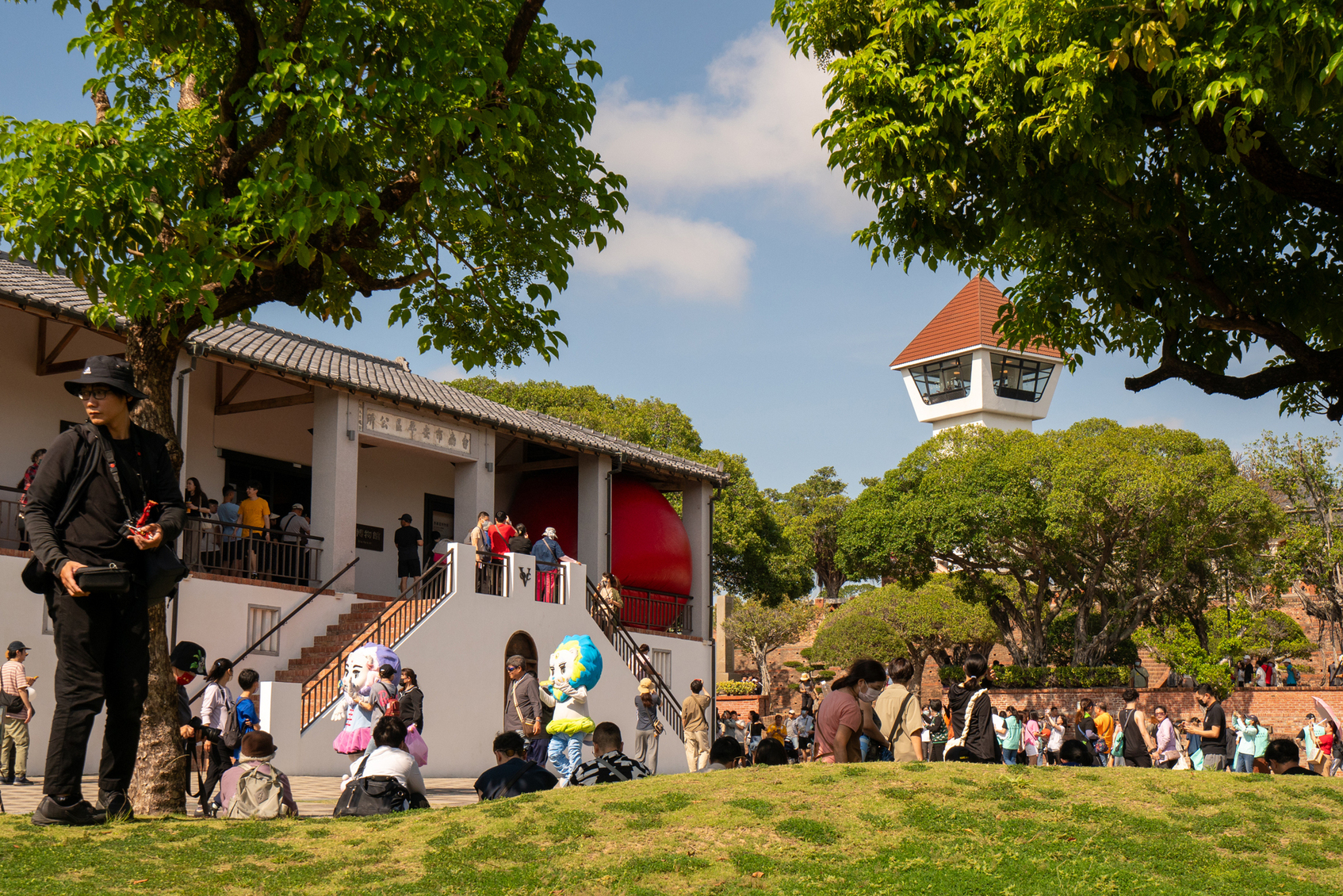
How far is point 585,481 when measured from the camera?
945 inches

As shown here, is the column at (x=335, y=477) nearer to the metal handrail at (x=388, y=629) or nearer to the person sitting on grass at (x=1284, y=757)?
the metal handrail at (x=388, y=629)

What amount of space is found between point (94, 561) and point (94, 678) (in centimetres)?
53

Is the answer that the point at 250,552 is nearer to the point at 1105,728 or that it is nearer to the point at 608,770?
the point at 608,770

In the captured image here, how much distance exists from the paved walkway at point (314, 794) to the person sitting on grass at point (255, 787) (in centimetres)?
102

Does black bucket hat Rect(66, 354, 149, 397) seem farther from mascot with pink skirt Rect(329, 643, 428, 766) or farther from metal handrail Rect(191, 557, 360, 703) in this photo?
A: metal handrail Rect(191, 557, 360, 703)

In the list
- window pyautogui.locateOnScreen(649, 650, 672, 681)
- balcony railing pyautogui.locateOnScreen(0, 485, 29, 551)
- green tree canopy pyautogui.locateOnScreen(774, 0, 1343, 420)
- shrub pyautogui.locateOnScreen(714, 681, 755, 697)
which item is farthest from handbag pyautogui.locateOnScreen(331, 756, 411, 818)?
shrub pyautogui.locateOnScreen(714, 681, 755, 697)

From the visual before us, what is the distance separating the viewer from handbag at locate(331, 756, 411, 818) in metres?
7.18

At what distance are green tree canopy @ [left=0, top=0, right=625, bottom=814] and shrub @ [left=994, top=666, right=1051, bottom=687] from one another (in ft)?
110

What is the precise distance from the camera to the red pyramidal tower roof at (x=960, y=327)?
181 feet

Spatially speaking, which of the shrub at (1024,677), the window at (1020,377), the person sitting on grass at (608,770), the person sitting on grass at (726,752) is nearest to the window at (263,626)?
the person sitting on grass at (726,752)

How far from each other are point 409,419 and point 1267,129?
1488 cm

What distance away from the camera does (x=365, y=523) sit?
22172 mm

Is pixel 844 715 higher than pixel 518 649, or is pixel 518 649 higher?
pixel 518 649

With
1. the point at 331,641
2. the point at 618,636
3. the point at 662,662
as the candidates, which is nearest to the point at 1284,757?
the point at 331,641
